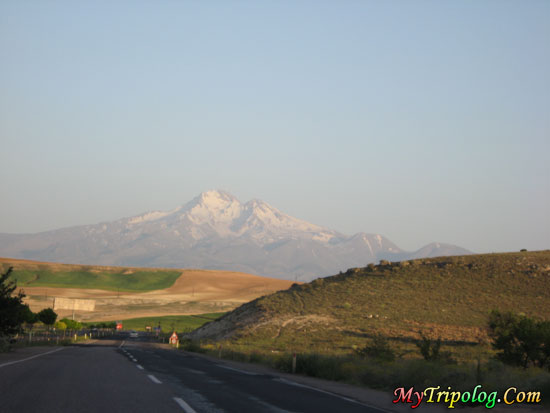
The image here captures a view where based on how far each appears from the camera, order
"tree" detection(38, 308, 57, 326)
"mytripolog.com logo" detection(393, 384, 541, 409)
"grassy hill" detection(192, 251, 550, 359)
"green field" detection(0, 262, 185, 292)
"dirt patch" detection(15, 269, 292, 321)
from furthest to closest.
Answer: "green field" detection(0, 262, 185, 292), "dirt patch" detection(15, 269, 292, 321), "tree" detection(38, 308, 57, 326), "grassy hill" detection(192, 251, 550, 359), "mytripolog.com logo" detection(393, 384, 541, 409)

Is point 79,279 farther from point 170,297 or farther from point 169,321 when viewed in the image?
point 169,321

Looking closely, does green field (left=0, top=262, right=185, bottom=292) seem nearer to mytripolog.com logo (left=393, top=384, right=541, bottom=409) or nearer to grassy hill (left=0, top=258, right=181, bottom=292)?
grassy hill (left=0, top=258, right=181, bottom=292)

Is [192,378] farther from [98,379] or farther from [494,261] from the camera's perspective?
[494,261]

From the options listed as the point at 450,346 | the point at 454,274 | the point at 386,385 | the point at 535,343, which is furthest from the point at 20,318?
the point at 454,274

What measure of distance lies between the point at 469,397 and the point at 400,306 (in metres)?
48.8

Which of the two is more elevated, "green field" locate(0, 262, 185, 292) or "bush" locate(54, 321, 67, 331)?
"green field" locate(0, 262, 185, 292)

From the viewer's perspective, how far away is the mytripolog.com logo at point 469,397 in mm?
15025

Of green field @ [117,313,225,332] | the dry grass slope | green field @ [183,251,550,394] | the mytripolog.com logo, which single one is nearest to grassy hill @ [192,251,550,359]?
green field @ [183,251,550,394]

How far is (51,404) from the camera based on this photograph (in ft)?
39.1

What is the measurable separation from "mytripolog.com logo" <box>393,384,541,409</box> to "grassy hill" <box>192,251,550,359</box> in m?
24.6

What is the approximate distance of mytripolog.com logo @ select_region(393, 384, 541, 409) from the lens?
49.3ft

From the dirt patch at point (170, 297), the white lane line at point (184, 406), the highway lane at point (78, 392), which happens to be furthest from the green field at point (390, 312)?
the dirt patch at point (170, 297)

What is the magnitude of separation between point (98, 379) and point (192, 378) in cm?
310

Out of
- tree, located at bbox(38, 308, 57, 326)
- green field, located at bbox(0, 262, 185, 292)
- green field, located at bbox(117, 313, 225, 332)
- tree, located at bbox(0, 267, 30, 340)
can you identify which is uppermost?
green field, located at bbox(0, 262, 185, 292)
